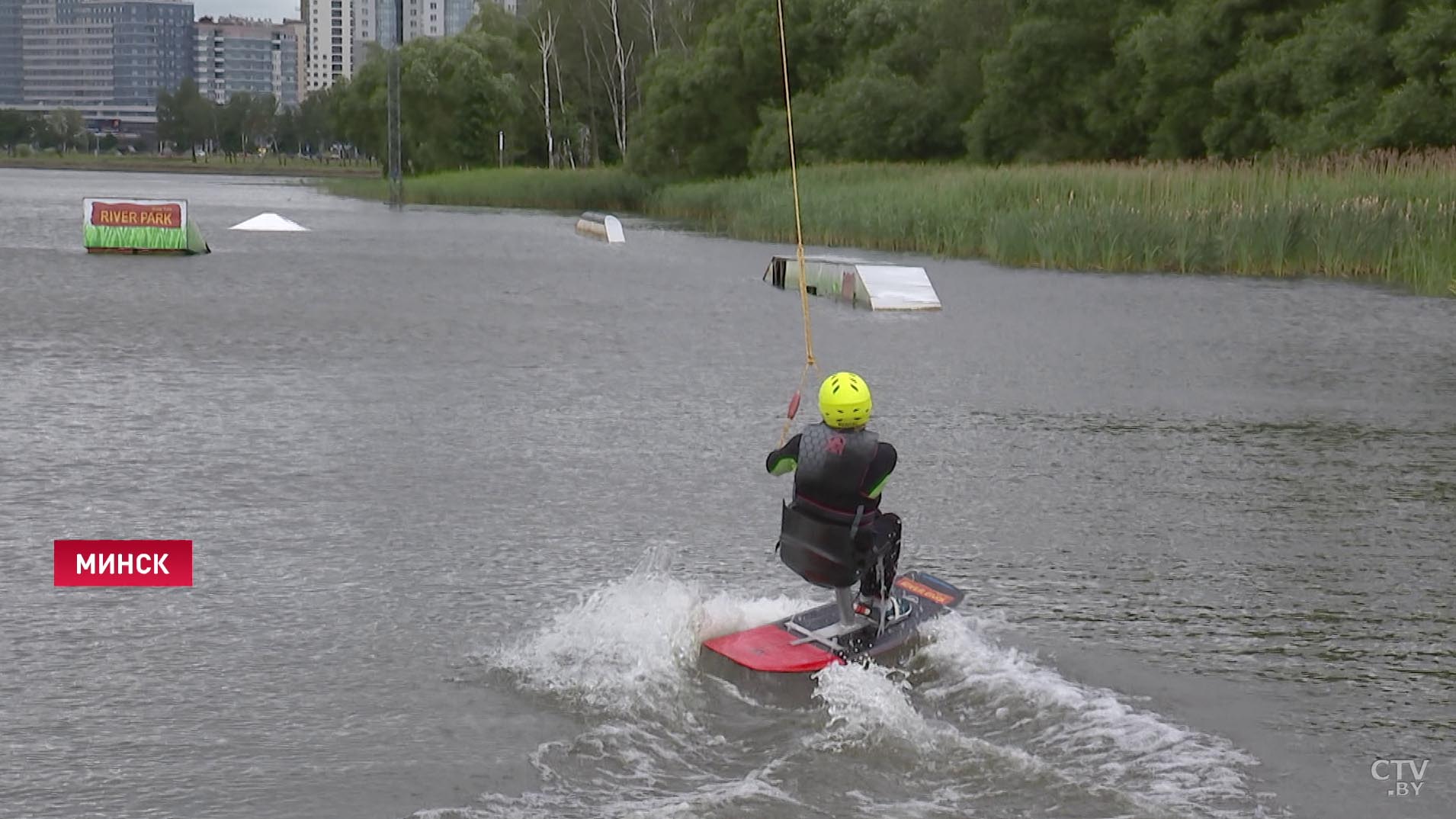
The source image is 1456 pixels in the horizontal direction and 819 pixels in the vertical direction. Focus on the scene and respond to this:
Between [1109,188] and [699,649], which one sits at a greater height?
[1109,188]

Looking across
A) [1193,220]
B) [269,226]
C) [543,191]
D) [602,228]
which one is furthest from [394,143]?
[1193,220]

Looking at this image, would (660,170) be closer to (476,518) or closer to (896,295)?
(896,295)

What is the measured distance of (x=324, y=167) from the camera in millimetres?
176000

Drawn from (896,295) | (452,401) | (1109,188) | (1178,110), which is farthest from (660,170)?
(452,401)

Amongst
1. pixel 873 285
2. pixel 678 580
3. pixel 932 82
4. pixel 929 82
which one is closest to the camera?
pixel 678 580

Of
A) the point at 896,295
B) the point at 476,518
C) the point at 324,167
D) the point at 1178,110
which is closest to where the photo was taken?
the point at 476,518

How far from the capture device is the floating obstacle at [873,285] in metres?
24.4

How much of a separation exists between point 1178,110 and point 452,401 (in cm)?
4559

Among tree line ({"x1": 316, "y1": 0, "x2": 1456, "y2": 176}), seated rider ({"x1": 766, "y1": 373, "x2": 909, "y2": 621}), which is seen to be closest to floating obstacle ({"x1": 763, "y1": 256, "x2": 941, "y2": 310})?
seated rider ({"x1": 766, "y1": 373, "x2": 909, "y2": 621})

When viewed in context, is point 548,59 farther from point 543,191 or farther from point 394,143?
point 543,191

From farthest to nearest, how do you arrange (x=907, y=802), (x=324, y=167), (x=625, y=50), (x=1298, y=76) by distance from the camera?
(x=324, y=167)
(x=625, y=50)
(x=1298, y=76)
(x=907, y=802)

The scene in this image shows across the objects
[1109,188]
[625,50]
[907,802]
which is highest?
[625,50]

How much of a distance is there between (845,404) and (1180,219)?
26.8 metres

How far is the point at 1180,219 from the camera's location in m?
32.6
